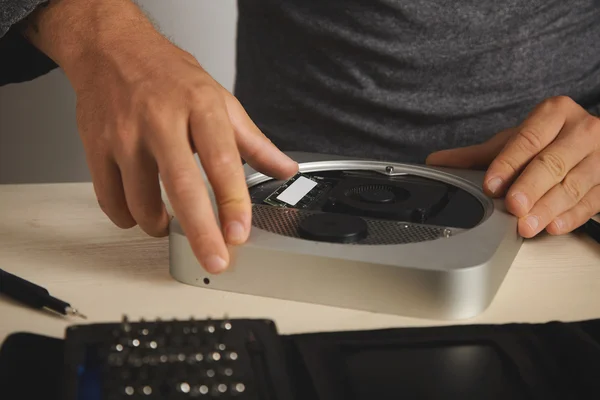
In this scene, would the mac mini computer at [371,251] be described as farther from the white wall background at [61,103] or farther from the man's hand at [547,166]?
the white wall background at [61,103]

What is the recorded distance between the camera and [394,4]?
44.6 inches

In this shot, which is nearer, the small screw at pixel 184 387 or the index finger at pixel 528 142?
the small screw at pixel 184 387

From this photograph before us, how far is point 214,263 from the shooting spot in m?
0.66

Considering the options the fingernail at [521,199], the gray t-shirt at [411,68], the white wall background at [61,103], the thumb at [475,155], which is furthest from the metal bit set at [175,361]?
the white wall background at [61,103]

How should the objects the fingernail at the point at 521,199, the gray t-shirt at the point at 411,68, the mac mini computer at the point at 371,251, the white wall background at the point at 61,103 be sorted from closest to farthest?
the mac mini computer at the point at 371,251, the fingernail at the point at 521,199, the gray t-shirt at the point at 411,68, the white wall background at the point at 61,103

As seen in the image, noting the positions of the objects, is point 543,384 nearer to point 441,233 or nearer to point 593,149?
point 441,233

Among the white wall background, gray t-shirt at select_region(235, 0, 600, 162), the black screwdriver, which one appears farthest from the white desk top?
the white wall background

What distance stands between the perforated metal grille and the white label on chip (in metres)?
0.03

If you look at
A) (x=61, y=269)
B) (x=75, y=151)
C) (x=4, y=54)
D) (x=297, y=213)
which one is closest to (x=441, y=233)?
(x=297, y=213)

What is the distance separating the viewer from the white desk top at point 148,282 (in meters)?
0.67

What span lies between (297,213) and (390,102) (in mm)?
470

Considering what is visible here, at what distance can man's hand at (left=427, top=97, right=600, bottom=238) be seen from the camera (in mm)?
814

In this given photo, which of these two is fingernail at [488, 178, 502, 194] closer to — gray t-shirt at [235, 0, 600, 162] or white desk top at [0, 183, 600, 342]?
white desk top at [0, 183, 600, 342]

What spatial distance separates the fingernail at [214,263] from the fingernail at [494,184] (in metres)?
0.31
